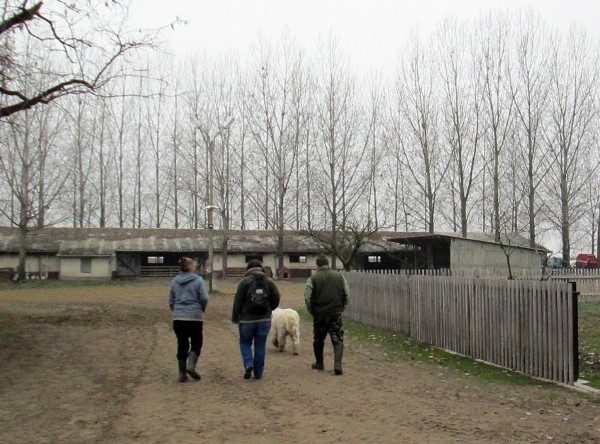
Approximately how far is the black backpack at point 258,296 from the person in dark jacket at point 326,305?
2.89ft

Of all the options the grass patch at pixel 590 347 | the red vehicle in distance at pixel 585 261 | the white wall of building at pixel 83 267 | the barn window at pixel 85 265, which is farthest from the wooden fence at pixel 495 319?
the red vehicle in distance at pixel 585 261

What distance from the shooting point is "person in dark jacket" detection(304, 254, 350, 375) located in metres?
9.05

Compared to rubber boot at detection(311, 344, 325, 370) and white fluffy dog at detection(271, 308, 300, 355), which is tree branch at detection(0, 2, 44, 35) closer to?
white fluffy dog at detection(271, 308, 300, 355)

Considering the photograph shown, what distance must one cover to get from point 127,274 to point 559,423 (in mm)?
43468

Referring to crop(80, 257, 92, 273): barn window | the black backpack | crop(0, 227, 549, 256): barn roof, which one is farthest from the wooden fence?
crop(80, 257, 92, 273): barn window

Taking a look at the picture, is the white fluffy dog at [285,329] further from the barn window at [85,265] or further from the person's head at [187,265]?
the barn window at [85,265]

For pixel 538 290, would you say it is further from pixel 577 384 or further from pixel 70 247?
pixel 70 247

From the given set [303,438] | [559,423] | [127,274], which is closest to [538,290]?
[559,423]

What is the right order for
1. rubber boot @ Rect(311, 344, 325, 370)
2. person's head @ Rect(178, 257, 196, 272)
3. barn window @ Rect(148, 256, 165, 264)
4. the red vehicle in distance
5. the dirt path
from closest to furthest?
the dirt path
person's head @ Rect(178, 257, 196, 272)
rubber boot @ Rect(311, 344, 325, 370)
barn window @ Rect(148, 256, 165, 264)
the red vehicle in distance

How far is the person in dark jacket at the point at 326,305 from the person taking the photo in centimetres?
905

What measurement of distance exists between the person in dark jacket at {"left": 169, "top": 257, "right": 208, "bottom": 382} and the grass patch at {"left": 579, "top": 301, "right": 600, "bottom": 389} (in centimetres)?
522

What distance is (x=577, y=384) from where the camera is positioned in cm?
813

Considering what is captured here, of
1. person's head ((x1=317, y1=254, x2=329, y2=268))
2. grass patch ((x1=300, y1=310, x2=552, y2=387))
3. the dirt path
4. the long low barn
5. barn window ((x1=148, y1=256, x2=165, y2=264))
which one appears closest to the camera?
the dirt path

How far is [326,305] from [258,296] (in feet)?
3.81
